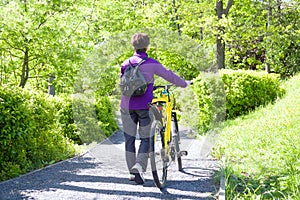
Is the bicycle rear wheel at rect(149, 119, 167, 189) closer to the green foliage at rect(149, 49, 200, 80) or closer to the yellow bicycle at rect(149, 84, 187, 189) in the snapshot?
the yellow bicycle at rect(149, 84, 187, 189)

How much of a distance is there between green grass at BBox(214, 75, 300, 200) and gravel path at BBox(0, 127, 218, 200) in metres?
0.33

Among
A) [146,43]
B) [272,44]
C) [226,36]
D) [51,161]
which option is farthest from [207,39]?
[146,43]

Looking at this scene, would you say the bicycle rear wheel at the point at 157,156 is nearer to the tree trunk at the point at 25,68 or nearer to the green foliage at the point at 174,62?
the green foliage at the point at 174,62

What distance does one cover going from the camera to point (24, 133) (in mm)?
5996

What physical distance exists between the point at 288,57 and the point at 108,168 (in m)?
13.4

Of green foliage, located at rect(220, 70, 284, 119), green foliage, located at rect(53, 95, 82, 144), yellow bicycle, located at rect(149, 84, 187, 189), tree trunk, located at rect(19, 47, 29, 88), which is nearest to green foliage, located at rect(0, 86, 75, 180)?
green foliage, located at rect(53, 95, 82, 144)

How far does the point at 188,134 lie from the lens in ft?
32.5

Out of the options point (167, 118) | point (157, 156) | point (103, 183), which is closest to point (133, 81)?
point (167, 118)

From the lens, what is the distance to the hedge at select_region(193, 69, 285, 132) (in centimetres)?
1003

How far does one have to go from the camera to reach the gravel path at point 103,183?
15.0 feet

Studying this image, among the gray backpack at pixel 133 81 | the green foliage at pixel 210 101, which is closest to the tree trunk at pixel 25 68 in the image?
the green foliage at pixel 210 101

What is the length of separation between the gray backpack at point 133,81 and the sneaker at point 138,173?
87 cm

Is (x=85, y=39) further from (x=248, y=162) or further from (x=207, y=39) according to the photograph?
(x=248, y=162)

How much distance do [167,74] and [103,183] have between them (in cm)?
170
